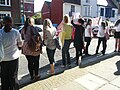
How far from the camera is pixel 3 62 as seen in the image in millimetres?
3826

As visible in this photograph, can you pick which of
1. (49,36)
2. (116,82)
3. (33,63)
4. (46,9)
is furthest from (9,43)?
(46,9)

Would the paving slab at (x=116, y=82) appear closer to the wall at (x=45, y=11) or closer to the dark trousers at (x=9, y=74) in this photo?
the dark trousers at (x=9, y=74)

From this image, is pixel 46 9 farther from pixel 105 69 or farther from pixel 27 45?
pixel 27 45

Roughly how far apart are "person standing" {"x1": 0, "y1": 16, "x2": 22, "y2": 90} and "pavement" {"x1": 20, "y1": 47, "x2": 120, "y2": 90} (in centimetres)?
64

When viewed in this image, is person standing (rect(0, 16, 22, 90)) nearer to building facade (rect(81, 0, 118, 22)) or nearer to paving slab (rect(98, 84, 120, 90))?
paving slab (rect(98, 84, 120, 90))

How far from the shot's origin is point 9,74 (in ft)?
12.8

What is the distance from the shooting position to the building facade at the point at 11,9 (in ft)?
82.9

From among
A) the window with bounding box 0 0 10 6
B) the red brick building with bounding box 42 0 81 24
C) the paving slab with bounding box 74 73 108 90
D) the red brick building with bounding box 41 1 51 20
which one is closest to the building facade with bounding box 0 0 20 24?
the window with bounding box 0 0 10 6

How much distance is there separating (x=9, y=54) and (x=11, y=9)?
23399mm

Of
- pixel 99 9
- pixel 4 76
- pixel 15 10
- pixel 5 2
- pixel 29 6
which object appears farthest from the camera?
pixel 29 6

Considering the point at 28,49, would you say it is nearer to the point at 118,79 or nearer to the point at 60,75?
the point at 60,75

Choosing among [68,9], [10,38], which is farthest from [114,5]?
[10,38]

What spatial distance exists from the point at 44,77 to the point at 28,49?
0.98m

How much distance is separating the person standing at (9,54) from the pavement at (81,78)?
2.09 feet
